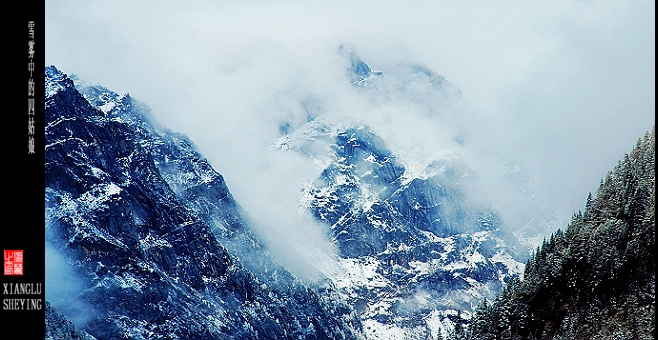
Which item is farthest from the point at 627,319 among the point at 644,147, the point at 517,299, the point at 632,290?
the point at 644,147

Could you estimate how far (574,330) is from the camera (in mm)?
90750

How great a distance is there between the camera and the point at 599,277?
304ft

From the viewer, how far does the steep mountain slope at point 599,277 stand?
87.2 metres

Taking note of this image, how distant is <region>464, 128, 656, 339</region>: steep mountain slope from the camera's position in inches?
3435
